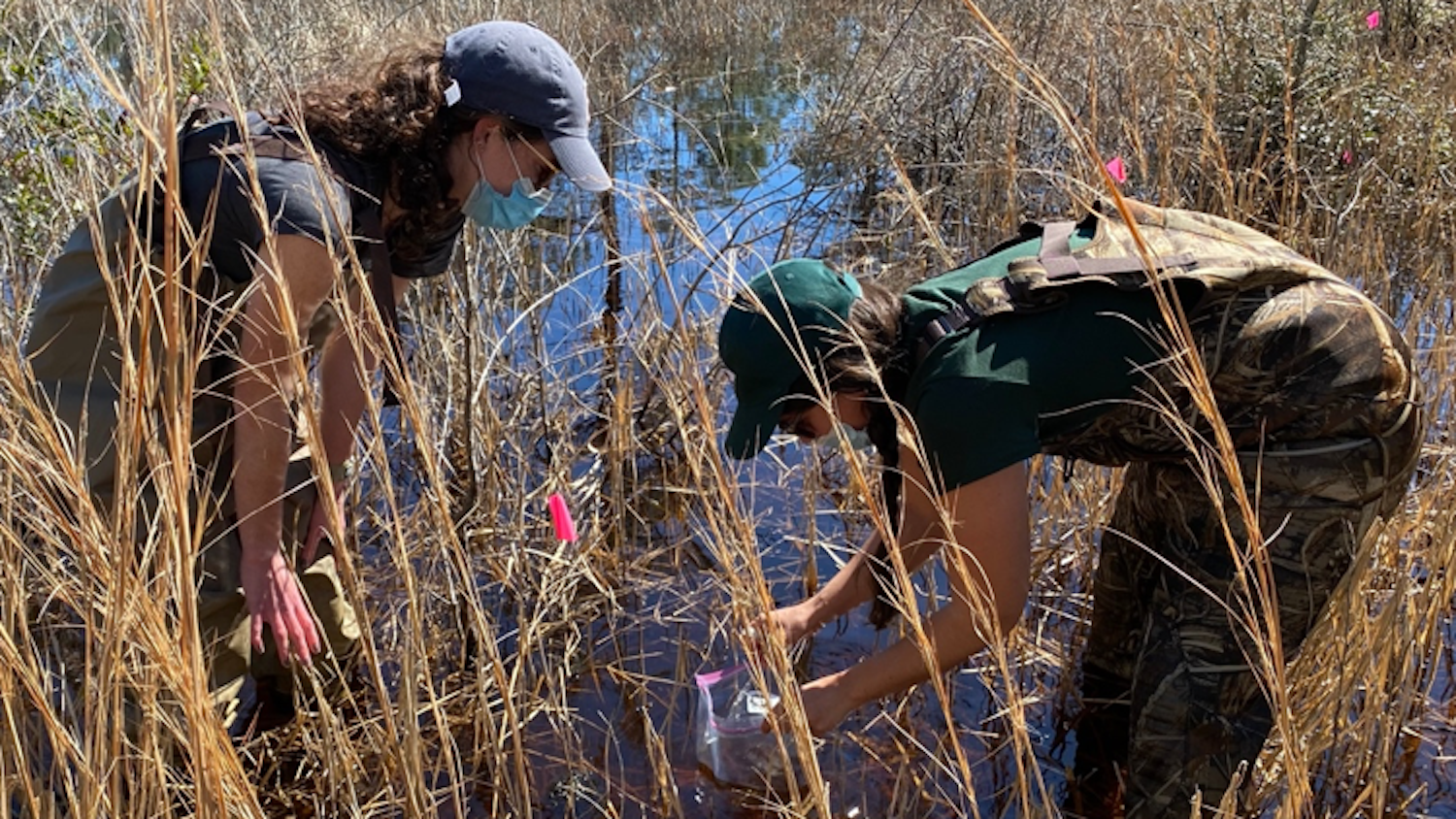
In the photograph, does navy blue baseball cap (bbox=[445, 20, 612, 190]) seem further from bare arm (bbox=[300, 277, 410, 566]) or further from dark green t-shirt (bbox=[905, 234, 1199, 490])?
dark green t-shirt (bbox=[905, 234, 1199, 490])

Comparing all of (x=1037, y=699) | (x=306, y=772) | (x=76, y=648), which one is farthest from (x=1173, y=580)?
(x=76, y=648)

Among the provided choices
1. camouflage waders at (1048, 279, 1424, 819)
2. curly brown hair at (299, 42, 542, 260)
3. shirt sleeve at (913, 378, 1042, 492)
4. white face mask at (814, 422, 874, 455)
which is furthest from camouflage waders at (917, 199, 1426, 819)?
curly brown hair at (299, 42, 542, 260)

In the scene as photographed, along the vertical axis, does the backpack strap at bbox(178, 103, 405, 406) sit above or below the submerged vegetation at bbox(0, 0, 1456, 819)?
above

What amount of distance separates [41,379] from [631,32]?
9898mm

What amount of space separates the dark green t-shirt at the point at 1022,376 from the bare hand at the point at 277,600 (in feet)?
3.91

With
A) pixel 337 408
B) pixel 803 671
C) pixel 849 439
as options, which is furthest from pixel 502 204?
pixel 803 671

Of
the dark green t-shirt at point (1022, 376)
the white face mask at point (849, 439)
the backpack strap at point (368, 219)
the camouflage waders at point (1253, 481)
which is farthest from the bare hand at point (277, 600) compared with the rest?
the camouflage waders at point (1253, 481)

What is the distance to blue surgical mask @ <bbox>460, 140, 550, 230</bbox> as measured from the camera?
246cm

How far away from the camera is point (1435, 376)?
11.4 ft

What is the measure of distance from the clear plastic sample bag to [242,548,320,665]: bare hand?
2.78 ft

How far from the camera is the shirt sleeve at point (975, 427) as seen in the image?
1.85 meters

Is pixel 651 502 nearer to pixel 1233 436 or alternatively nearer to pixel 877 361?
pixel 877 361

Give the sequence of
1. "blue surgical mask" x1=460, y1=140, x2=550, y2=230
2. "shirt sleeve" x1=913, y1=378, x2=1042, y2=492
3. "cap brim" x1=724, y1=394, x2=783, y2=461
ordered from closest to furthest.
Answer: "shirt sleeve" x1=913, y1=378, x2=1042, y2=492, "cap brim" x1=724, y1=394, x2=783, y2=461, "blue surgical mask" x1=460, y1=140, x2=550, y2=230

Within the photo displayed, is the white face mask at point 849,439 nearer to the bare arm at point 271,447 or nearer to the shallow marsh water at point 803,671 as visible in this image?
the shallow marsh water at point 803,671
